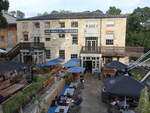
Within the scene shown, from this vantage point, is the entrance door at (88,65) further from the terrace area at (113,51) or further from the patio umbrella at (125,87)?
the patio umbrella at (125,87)

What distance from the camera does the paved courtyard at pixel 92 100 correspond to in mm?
11055

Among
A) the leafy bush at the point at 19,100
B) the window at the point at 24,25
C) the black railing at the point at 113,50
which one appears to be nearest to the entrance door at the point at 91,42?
the black railing at the point at 113,50

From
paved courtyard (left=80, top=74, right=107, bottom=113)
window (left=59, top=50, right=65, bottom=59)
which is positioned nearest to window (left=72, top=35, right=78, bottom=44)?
window (left=59, top=50, right=65, bottom=59)

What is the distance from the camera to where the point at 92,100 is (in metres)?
12.7

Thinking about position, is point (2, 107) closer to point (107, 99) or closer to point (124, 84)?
point (124, 84)

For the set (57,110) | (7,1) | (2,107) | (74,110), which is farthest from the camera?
(7,1)

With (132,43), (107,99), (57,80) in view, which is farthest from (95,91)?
(132,43)

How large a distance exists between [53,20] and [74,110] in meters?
19.3

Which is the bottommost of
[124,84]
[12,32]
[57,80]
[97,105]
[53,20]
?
[97,105]

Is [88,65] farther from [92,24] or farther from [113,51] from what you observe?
[92,24]

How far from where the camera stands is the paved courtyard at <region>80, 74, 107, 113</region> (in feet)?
36.3

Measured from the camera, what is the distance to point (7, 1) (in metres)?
19.9

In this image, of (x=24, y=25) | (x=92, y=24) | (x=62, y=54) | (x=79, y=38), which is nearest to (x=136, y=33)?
(x=92, y=24)

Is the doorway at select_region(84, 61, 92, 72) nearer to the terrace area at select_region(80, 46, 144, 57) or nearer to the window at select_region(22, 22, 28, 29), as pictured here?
the terrace area at select_region(80, 46, 144, 57)
